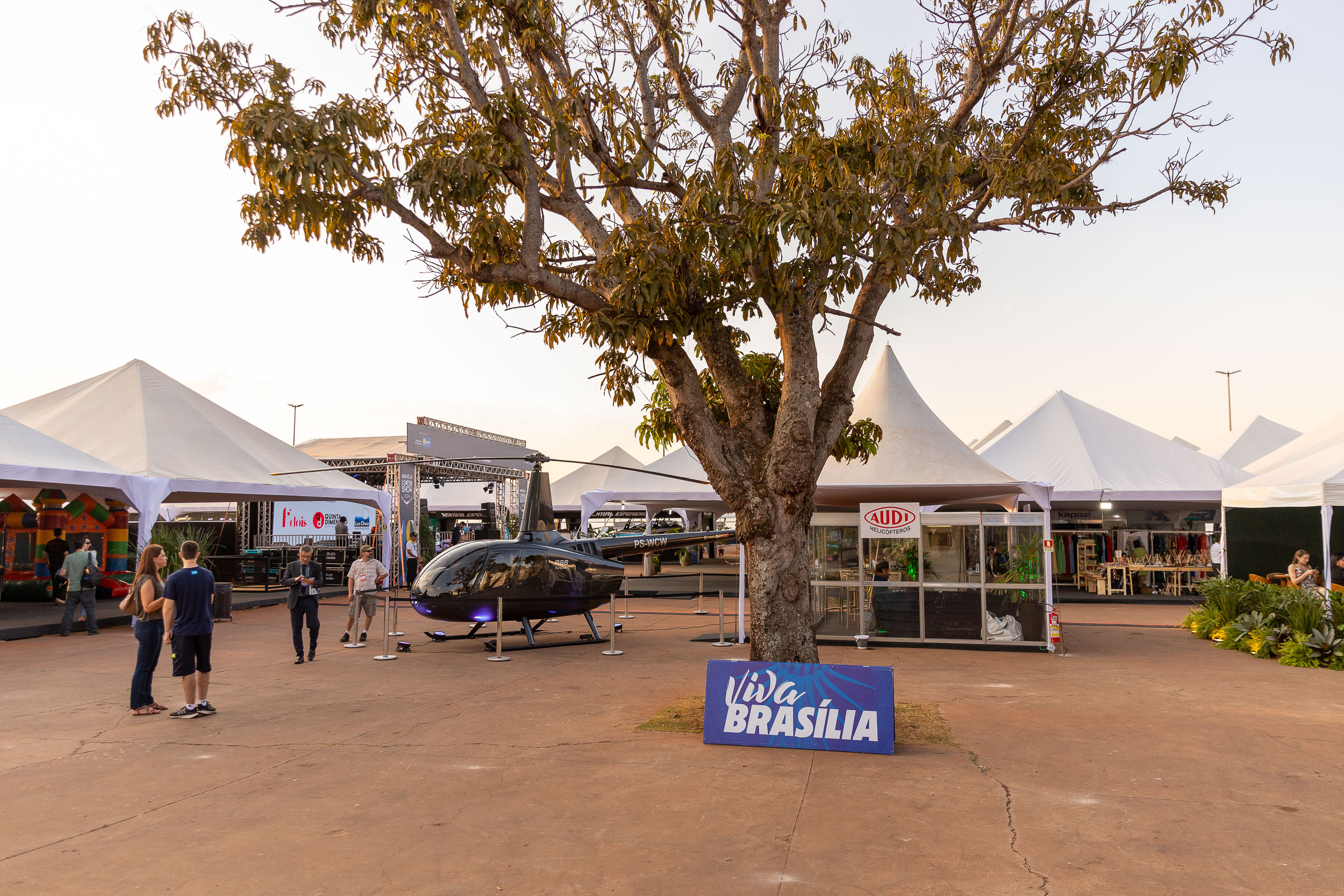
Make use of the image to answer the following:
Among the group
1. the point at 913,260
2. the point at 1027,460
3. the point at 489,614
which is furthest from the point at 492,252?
the point at 1027,460

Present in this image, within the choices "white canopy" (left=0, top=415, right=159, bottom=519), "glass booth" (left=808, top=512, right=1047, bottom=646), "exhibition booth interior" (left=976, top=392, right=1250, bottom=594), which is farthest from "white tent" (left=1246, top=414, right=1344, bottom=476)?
"white canopy" (left=0, top=415, right=159, bottom=519)

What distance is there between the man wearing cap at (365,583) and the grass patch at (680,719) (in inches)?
241

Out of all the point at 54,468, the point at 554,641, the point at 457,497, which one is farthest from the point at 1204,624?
the point at 457,497

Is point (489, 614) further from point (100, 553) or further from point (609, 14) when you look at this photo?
point (100, 553)

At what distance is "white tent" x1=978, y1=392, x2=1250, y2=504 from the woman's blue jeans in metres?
19.7

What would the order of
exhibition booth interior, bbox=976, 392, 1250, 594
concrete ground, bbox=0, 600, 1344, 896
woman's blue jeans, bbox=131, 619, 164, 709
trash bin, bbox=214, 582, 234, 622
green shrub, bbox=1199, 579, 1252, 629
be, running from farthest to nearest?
exhibition booth interior, bbox=976, 392, 1250, 594 → trash bin, bbox=214, 582, 234, 622 → green shrub, bbox=1199, 579, 1252, 629 → woman's blue jeans, bbox=131, 619, 164, 709 → concrete ground, bbox=0, 600, 1344, 896

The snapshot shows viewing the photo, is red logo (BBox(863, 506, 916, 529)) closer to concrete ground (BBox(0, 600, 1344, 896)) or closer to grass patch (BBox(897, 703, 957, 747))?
concrete ground (BBox(0, 600, 1344, 896))

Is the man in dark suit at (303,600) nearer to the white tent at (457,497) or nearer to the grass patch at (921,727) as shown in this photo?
the grass patch at (921,727)

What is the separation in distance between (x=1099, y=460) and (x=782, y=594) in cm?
1793

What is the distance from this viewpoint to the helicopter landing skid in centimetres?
1323

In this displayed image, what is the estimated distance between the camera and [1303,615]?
12008 mm

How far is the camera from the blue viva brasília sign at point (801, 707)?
7148 millimetres

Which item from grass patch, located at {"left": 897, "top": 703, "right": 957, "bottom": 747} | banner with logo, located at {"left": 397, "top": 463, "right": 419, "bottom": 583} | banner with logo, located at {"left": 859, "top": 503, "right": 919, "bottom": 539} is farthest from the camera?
banner with logo, located at {"left": 397, "top": 463, "right": 419, "bottom": 583}

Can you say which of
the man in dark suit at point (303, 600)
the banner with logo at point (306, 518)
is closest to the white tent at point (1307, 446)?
the man in dark suit at point (303, 600)
